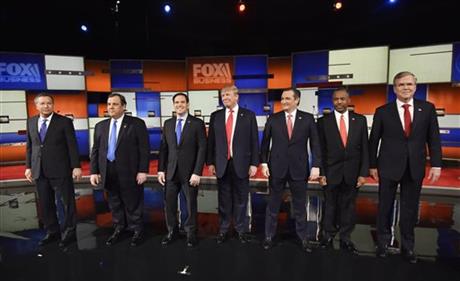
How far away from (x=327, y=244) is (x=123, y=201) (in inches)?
84.7

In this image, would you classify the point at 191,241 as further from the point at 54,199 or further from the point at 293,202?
the point at 54,199

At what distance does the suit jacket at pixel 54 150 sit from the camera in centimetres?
297

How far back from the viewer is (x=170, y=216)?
304cm

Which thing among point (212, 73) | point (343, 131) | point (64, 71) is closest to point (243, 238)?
point (343, 131)

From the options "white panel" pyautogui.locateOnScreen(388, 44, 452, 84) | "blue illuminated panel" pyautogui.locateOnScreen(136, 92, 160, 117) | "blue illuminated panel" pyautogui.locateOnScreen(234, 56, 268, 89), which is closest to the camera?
"white panel" pyautogui.locateOnScreen(388, 44, 452, 84)

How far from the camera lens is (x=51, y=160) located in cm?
297

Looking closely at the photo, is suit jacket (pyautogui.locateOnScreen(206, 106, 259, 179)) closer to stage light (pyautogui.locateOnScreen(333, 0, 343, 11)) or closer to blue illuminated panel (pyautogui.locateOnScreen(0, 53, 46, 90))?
stage light (pyautogui.locateOnScreen(333, 0, 343, 11))

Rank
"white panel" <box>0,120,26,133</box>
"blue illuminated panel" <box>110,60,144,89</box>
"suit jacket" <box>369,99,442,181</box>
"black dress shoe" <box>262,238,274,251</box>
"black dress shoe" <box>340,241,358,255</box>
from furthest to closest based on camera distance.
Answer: "blue illuminated panel" <box>110,60,144,89</box> < "white panel" <box>0,120,26,133</box> < "black dress shoe" <box>262,238,274,251</box> < "black dress shoe" <box>340,241,358,255</box> < "suit jacket" <box>369,99,442,181</box>

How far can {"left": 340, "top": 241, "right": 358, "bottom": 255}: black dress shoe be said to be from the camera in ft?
9.14

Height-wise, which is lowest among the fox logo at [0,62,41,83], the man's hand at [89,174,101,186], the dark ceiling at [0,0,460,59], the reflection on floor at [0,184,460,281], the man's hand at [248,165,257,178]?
the reflection on floor at [0,184,460,281]

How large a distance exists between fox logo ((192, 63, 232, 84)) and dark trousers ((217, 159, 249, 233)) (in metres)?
4.65

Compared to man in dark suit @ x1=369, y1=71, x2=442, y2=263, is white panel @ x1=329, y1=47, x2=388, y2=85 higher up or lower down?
higher up

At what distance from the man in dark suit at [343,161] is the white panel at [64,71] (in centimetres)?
614

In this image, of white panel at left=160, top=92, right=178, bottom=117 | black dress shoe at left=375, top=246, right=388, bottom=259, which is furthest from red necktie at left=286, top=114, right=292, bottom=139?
white panel at left=160, top=92, right=178, bottom=117
